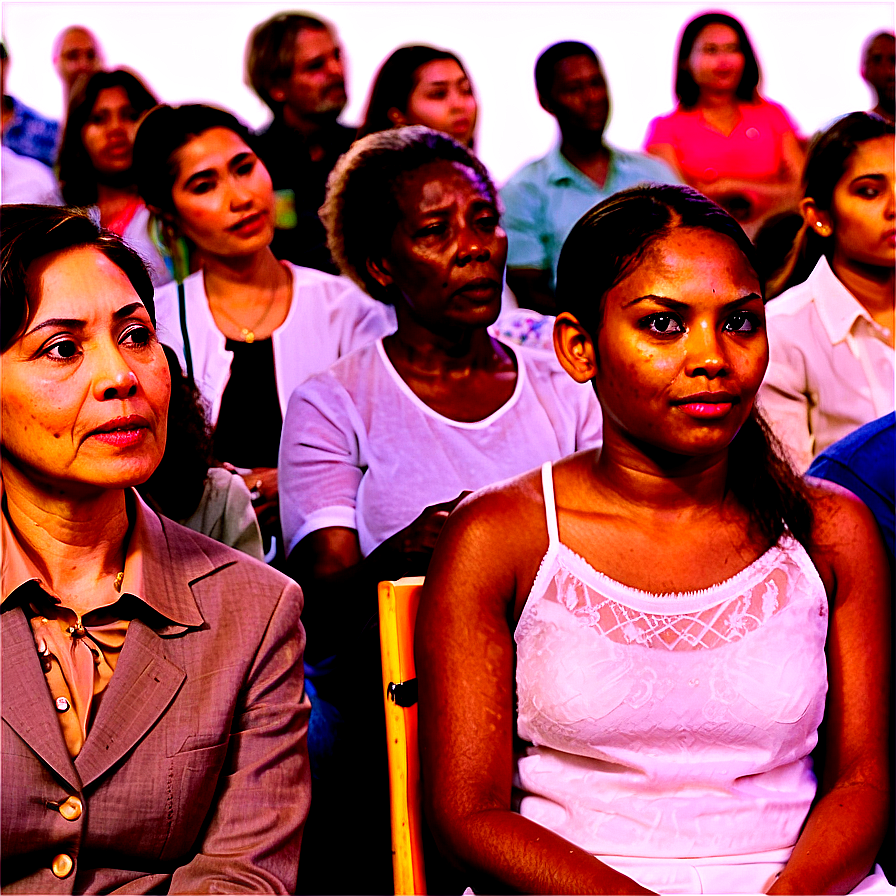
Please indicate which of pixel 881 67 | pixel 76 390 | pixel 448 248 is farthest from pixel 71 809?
pixel 881 67

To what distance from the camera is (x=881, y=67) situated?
3225 millimetres

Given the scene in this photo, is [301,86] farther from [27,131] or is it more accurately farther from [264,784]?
[264,784]

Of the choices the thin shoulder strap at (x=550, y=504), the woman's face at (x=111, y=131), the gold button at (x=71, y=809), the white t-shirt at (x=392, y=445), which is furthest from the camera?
the woman's face at (x=111, y=131)

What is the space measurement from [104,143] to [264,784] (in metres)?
2.06

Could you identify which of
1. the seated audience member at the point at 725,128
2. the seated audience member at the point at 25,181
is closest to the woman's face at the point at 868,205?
the seated audience member at the point at 725,128

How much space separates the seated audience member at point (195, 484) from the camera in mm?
1978

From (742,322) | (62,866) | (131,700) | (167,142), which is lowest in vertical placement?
(62,866)

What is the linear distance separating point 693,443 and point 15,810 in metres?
0.87

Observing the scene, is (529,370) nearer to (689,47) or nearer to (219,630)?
(219,630)

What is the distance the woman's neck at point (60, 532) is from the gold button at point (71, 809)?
23cm

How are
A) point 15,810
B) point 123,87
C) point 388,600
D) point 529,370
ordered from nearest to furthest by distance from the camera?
point 15,810 < point 388,600 < point 529,370 < point 123,87

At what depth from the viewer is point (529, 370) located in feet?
7.63

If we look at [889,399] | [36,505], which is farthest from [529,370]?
[36,505]

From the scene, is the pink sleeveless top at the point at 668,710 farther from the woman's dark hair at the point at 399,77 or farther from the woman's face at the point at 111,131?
the woman's face at the point at 111,131
